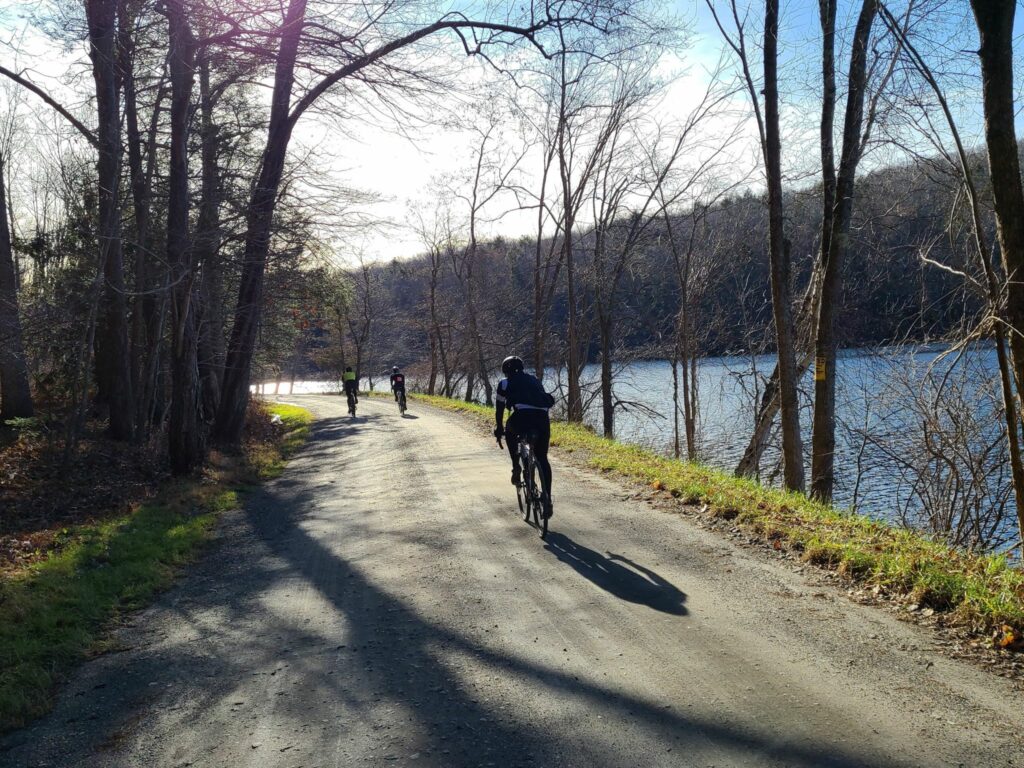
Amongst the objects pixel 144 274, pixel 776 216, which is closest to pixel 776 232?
pixel 776 216

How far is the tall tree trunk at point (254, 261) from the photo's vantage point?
14602 mm

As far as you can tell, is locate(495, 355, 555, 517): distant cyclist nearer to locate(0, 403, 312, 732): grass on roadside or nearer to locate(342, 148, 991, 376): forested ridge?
locate(0, 403, 312, 732): grass on roadside

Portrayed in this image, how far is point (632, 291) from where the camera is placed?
1192 inches

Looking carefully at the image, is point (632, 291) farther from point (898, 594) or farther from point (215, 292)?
point (898, 594)

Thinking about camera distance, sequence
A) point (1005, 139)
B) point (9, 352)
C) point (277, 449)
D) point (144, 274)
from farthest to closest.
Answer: point (277, 449)
point (144, 274)
point (9, 352)
point (1005, 139)

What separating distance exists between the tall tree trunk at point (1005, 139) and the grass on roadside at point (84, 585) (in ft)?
23.8

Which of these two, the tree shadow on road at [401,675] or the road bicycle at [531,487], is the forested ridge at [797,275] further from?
the tree shadow on road at [401,675]

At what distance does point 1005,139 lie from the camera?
227 inches

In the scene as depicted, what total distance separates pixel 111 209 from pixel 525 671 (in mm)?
11132

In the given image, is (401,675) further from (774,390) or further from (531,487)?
(774,390)

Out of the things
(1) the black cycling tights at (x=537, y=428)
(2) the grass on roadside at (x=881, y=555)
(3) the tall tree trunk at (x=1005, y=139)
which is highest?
(3) the tall tree trunk at (x=1005, y=139)

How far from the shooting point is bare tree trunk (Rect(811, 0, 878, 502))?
10.9m

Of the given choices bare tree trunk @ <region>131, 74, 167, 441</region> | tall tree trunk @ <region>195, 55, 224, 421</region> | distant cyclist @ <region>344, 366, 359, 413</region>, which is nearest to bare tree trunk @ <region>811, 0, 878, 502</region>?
tall tree trunk @ <region>195, 55, 224, 421</region>

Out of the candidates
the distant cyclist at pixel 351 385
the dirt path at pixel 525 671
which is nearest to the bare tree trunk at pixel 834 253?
the dirt path at pixel 525 671
